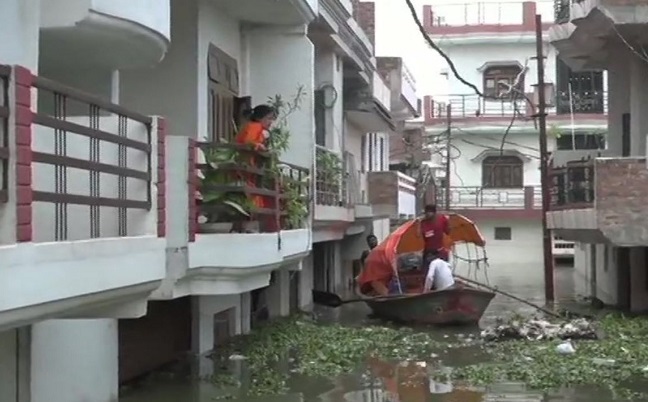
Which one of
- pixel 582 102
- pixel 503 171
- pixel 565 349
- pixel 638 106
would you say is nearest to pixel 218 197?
pixel 565 349

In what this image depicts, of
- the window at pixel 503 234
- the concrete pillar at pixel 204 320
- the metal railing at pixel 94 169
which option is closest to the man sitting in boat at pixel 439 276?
the concrete pillar at pixel 204 320

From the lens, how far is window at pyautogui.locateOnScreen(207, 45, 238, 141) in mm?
13406

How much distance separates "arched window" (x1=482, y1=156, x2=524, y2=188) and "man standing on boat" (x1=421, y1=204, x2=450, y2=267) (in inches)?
992

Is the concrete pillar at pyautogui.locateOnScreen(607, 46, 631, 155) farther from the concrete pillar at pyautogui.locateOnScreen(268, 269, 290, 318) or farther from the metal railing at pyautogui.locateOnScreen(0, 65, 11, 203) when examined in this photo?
the metal railing at pyautogui.locateOnScreen(0, 65, 11, 203)

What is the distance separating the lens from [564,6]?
2219cm

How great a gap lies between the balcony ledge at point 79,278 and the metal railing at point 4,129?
1.12 feet

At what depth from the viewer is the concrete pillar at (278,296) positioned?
19.5 meters

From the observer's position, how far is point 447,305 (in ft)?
62.1

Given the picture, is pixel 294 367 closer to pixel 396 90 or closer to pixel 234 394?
pixel 234 394

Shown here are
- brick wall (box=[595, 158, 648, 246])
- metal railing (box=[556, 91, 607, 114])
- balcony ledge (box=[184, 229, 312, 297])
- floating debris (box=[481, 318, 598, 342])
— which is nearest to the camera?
balcony ledge (box=[184, 229, 312, 297])

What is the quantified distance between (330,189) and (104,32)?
11.1m

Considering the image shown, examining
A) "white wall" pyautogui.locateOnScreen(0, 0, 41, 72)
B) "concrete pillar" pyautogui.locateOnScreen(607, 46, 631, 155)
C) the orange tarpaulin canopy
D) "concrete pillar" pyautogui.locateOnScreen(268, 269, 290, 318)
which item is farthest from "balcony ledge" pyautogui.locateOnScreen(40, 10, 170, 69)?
"concrete pillar" pyautogui.locateOnScreen(607, 46, 631, 155)

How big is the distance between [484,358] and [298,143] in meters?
4.05

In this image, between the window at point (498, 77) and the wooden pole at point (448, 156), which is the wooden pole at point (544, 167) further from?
the window at point (498, 77)
